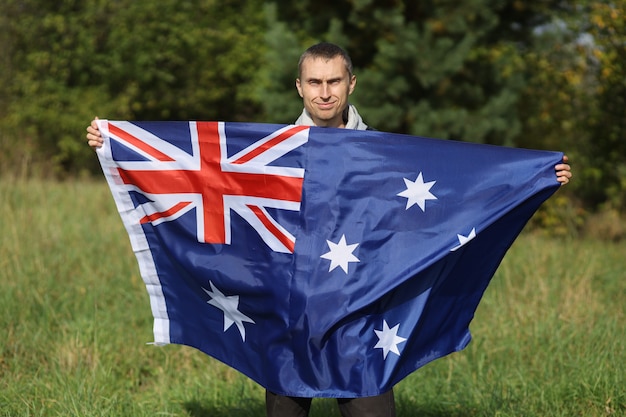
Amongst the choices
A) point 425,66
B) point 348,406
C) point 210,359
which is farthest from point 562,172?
point 425,66

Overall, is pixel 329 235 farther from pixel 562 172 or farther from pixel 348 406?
pixel 562 172

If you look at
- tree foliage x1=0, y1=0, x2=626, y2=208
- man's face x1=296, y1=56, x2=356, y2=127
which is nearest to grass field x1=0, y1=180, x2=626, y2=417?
man's face x1=296, y1=56, x2=356, y2=127

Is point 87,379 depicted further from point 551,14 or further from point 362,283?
point 551,14

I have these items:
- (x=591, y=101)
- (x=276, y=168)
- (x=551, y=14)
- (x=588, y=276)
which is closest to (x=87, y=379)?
(x=276, y=168)

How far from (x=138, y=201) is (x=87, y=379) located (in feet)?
5.05

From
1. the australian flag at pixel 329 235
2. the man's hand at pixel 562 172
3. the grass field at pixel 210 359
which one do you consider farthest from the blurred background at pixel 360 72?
the australian flag at pixel 329 235

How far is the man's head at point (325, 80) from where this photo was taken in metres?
2.94

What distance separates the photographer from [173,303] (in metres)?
3.21

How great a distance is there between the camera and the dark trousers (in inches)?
111

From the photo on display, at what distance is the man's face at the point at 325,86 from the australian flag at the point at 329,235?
14 centimetres

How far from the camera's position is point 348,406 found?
2.87 meters

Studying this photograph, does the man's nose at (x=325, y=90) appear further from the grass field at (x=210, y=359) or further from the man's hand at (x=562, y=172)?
the grass field at (x=210, y=359)

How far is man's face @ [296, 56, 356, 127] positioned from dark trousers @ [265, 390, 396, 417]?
1.05 meters

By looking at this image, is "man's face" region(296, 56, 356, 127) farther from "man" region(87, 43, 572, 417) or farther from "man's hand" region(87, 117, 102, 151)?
"man's hand" region(87, 117, 102, 151)
